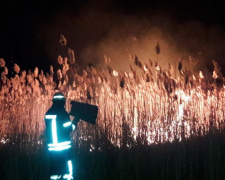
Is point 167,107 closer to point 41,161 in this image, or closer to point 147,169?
point 147,169

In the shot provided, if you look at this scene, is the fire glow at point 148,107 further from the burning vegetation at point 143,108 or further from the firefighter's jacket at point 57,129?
the firefighter's jacket at point 57,129

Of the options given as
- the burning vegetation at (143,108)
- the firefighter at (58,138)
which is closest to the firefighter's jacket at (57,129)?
the firefighter at (58,138)

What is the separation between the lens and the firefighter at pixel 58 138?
4.62m

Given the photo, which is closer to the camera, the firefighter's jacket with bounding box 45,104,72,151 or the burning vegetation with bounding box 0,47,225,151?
the firefighter's jacket with bounding box 45,104,72,151

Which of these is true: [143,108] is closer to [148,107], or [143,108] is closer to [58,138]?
[148,107]

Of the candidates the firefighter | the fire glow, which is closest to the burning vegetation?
the fire glow

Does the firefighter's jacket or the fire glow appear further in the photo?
the fire glow

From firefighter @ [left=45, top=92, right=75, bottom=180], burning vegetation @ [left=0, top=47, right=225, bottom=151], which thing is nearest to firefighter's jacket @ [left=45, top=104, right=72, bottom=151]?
firefighter @ [left=45, top=92, right=75, bottom=180]

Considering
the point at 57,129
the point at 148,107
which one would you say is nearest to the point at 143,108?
the point at 148,107

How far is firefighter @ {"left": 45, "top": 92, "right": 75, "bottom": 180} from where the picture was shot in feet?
15.2

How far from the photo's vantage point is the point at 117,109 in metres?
6.70

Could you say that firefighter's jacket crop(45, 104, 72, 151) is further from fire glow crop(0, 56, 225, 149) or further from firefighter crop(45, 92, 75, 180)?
fire glow crop(0, 56, 225, 149)

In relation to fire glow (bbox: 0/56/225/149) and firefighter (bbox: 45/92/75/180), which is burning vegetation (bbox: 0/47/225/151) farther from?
firefighter (bbox: 45/92/75/180)

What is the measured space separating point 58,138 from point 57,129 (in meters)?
0.11
